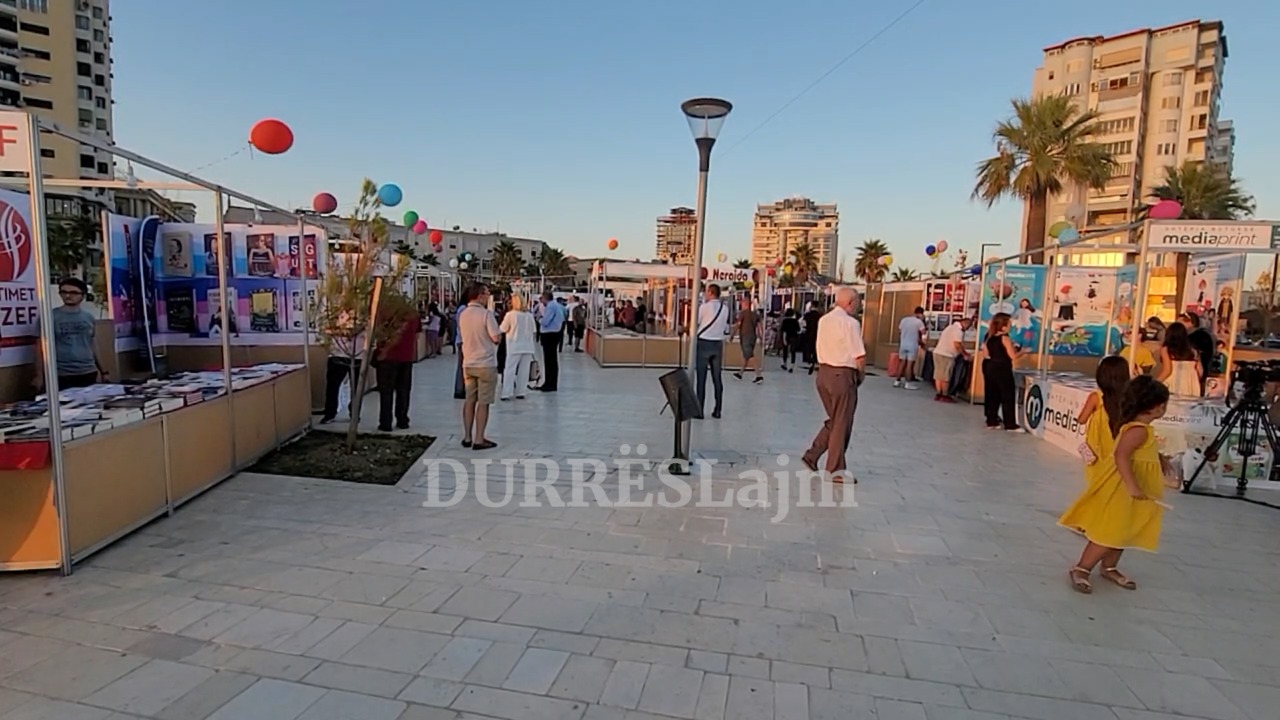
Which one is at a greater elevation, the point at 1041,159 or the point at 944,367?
the point at 1041,159

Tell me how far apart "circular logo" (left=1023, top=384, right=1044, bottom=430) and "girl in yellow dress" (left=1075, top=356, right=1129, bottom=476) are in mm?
4420

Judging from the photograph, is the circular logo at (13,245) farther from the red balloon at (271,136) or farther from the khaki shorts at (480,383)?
the khaki shorts at (480,383)

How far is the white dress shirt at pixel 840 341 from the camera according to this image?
208 inches

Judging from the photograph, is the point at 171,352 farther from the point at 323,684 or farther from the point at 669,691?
the point at 669,691

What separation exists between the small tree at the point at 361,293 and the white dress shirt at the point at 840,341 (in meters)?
3.92

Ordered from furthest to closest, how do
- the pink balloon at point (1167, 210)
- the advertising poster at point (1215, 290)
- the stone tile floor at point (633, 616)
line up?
the advertising poster at point (1215, 290)
the pink balloon at point (1167, 210)
the stone tile floor at point (633, 616)

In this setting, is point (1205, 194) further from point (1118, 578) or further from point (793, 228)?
point (793, 228)

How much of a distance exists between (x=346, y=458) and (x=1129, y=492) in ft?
18.3

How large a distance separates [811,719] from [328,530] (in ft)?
10.3

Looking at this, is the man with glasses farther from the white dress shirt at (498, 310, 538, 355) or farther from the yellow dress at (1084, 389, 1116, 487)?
the yellow dress at (1084, 389, 1116, 487)

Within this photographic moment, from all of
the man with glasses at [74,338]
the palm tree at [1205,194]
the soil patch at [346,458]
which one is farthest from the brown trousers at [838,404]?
the palm tree at [1205,194]

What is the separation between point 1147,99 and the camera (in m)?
48.7

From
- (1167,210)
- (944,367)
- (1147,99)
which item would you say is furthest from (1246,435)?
(1147,99)

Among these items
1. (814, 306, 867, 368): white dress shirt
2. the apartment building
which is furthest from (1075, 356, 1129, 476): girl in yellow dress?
the apartment building
